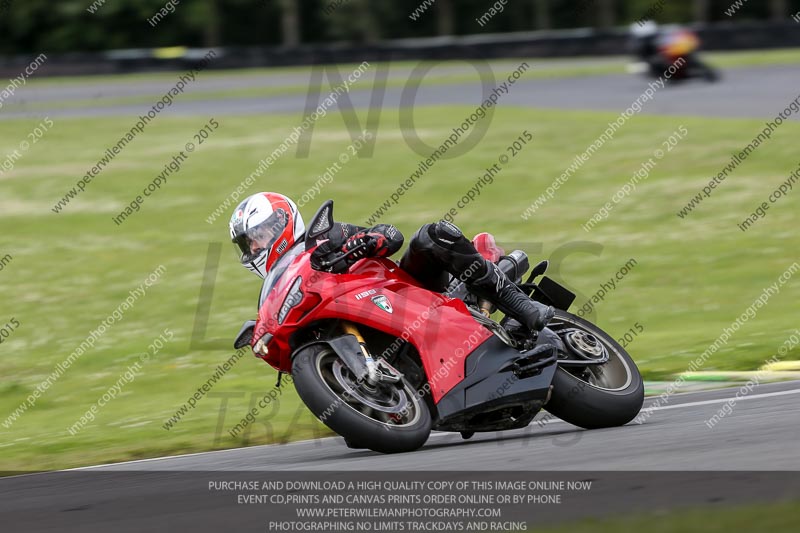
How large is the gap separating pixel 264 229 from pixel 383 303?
801 millimetres

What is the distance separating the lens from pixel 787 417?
641 centimetres

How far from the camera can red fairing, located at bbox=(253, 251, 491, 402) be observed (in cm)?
637

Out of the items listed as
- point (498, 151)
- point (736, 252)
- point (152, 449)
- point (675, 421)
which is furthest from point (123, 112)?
point (675, 421)

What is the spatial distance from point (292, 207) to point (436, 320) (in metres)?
1.04

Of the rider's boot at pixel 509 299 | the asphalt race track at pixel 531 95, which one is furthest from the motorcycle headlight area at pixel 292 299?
the asphalt race track at pixel 531 95

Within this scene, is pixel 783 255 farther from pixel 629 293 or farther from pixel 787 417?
pixel 787 417

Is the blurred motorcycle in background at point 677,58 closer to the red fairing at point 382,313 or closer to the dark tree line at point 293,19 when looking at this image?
the dark tree line at point 293,19

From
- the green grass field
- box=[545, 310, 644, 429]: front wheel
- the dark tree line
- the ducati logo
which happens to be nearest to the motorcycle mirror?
the ducati logo

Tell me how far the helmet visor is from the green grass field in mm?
1775

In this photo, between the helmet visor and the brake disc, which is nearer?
the brake disc

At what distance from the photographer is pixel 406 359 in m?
6.64

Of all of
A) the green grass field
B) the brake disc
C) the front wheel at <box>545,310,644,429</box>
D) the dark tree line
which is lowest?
the dark tree line

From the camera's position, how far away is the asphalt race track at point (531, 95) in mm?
25406

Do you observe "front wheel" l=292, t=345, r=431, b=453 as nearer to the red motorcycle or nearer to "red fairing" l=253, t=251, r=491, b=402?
the red motorcycle
